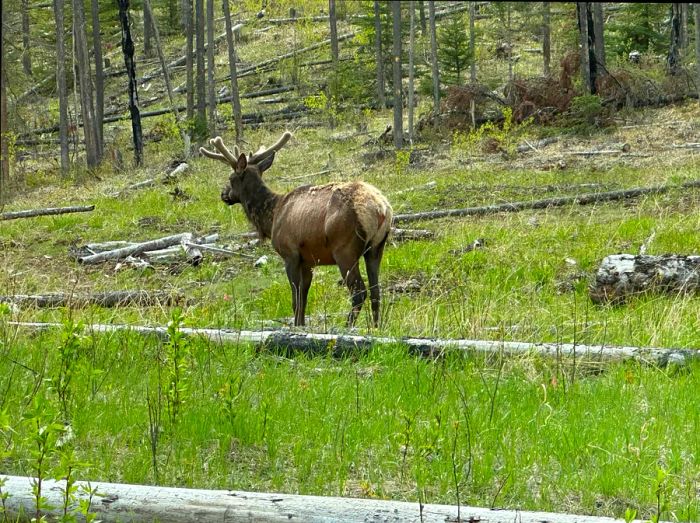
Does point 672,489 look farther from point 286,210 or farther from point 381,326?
point 286,210

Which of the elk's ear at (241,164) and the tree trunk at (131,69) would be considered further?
the tree trunk at (131,69)

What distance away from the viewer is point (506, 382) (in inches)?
237

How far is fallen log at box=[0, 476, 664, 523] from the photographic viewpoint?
12.3 feet

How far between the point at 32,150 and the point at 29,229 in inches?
835

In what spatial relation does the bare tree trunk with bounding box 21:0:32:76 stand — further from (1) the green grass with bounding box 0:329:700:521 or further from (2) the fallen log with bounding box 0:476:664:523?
(2) the fallen log with bounding box 0:476:664:523

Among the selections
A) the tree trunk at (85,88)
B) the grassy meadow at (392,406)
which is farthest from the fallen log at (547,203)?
the tree trunk at (85,88)

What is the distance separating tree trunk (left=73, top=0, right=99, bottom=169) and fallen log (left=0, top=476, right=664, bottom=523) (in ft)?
88.5

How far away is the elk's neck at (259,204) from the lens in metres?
11.2

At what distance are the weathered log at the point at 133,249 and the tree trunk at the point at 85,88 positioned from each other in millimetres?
15113

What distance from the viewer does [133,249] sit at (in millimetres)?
15445

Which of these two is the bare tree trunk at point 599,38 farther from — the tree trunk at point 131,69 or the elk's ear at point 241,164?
the elk's ear at point 241,164

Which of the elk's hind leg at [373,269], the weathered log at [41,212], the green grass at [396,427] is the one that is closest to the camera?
the green grass at [396,427]

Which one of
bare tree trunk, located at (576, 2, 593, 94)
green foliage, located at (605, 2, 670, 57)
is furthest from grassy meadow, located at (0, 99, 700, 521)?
green foliage, located at (605, 2, 670, 57)

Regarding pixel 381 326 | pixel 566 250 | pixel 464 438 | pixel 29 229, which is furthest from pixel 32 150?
pixel 464 438
